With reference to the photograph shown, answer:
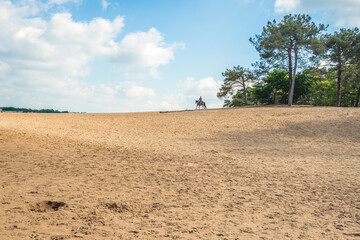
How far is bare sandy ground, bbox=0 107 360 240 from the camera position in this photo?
4.05 metres

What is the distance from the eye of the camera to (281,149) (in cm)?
1127

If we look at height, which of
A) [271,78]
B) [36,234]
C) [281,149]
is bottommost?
[36,234]

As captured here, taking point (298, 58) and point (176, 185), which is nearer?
point (176, 185)

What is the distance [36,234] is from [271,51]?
2962cm

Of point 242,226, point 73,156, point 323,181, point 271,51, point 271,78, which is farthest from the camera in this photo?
point 271,78

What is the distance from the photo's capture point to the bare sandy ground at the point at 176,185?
4.05 m

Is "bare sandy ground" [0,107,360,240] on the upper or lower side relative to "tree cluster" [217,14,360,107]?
lower

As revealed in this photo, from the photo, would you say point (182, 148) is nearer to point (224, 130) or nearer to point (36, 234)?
point (224, 130)

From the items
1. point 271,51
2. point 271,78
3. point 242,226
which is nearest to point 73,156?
point 242,226

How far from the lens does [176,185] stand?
6.25 metres

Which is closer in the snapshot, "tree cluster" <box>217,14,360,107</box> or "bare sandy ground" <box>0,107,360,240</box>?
"bare sandy ground" <box>0,107,360,240</box>

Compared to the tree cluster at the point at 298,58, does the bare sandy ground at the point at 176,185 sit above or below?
below

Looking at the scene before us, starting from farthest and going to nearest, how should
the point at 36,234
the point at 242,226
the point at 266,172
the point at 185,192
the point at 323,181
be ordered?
the point at 266,172 → the point at 323,181 → the point at 185,192 → the point at 242,226 → the point at 36,234

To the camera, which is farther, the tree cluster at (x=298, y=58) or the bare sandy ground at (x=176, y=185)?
the tree cluster at (x=298, y=58)
